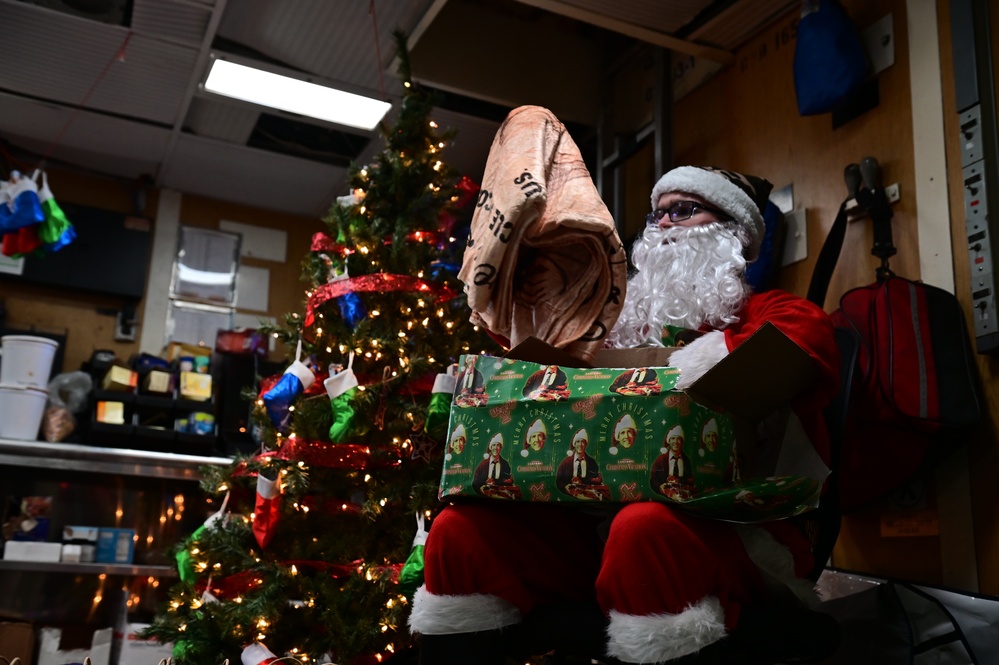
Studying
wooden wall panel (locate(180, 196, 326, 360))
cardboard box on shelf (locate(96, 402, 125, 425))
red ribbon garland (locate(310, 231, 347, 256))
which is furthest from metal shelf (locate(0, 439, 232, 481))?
red ribbon garland (locate(310, 231, 347, 256))

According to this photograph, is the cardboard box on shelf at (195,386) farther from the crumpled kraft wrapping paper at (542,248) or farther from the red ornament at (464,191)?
the crumpled kraft wrapping paper at (542,248)

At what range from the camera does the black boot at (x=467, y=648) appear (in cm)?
144

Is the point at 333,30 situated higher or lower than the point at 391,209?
higher

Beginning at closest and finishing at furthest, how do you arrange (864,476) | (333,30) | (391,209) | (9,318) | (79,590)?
(864,476) < (391,209) < (333,30) < (79,590) < (9,318)

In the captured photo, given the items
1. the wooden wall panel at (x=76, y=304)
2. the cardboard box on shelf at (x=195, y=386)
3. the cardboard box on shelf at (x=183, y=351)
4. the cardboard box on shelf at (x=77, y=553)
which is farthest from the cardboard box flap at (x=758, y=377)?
the wooden wall panel at (x=76, y=304)

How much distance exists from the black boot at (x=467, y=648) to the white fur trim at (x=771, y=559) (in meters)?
0.44

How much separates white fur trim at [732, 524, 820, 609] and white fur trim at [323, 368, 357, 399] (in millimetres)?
1273

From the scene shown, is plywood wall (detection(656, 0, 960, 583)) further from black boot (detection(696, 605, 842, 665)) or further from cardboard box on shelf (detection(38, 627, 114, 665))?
cardboard box on shelf (detection(38, 627, 114, 665))

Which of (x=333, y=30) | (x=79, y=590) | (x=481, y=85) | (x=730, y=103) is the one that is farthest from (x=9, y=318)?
(x=730, y=103)

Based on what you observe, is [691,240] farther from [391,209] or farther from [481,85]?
[481,85]

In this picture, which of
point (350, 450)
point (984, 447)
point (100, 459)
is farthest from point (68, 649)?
point (984, 447)

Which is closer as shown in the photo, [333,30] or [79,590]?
[333,30]

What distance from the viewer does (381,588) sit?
2.21 meters

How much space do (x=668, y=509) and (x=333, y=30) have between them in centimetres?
280
